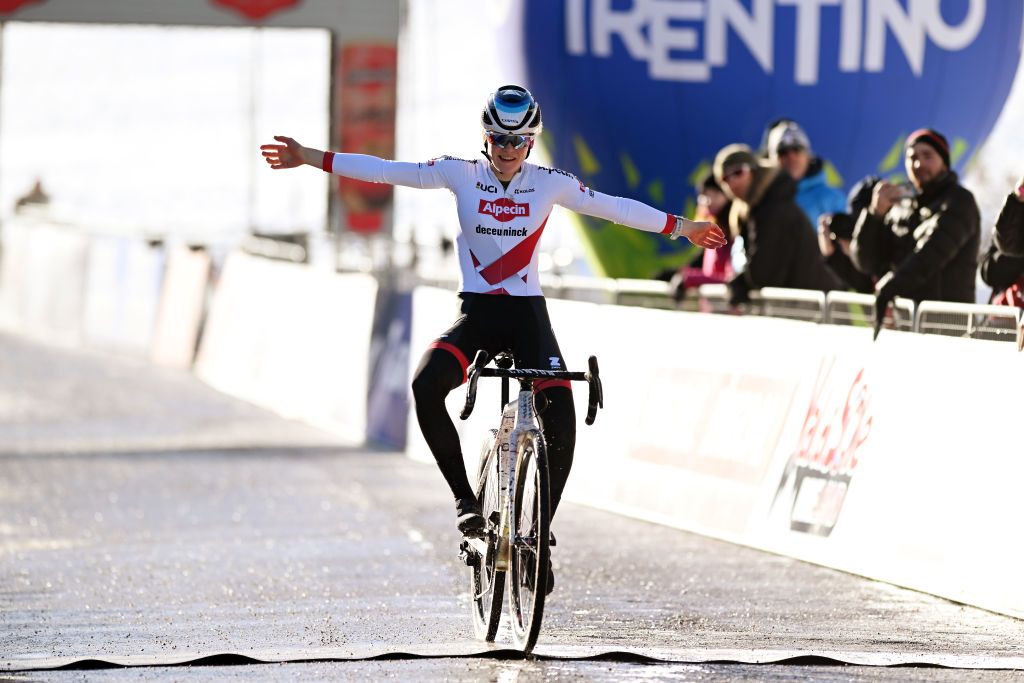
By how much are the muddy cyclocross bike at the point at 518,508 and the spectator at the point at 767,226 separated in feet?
19.5

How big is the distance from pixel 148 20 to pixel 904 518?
94.4 feet

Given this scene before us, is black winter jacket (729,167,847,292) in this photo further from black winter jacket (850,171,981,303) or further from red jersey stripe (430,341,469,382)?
Answer: red jersey stripe (430,341,469,382)

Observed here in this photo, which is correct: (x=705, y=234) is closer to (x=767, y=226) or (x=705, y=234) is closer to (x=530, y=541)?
(x=530, y=541)

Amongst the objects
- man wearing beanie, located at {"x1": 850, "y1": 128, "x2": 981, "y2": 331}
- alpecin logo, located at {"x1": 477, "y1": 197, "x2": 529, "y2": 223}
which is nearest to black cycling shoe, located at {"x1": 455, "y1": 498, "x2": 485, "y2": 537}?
alpecin logo, located at {"x1": 477, "y1": 197, "x2": 529, "y2": 223}

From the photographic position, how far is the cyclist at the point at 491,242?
30.9 feet

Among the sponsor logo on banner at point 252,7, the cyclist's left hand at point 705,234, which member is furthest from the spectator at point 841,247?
the sponsor logo on banner at point 252,7

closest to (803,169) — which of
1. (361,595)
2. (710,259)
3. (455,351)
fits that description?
(710,259)

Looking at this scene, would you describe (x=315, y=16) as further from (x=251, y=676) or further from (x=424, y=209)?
(x=424, y=209)

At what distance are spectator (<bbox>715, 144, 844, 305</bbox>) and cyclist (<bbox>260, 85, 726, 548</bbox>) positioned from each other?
216 inches

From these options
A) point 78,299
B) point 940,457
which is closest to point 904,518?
point 940,457

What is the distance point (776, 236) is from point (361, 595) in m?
4.96

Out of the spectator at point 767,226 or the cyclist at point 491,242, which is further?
the spectator at point 767,226

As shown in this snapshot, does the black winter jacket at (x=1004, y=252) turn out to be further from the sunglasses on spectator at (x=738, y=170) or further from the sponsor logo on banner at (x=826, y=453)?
the sunglasses on spectator at (x=738, y=170)

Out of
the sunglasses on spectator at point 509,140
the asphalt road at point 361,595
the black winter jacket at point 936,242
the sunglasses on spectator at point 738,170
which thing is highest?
the sunglasses on spectator at point 509,140
